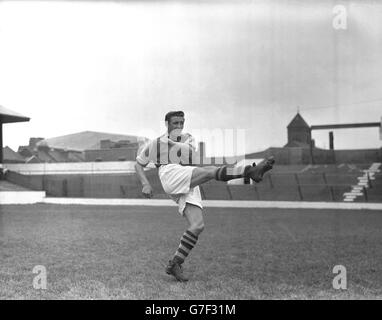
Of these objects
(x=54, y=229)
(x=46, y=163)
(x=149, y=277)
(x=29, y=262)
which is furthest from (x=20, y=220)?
(x=46, y=163)

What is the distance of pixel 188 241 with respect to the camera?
491 cm

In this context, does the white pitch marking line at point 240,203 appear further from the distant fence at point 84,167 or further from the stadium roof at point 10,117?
the distant fence at point 84,167

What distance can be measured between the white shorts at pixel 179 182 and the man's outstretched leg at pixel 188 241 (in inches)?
3.2

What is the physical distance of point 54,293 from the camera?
4.45 metres

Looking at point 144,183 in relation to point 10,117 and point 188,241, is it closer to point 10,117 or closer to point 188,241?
point 188,241

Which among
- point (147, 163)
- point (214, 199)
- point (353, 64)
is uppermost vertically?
point (353, 64)

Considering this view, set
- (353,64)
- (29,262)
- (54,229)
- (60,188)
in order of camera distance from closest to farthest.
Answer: (29,262)
(353,64)
(54,229)
(60,188)

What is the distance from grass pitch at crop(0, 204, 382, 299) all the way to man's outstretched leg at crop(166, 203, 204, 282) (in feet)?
0.42

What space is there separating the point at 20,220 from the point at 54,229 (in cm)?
309

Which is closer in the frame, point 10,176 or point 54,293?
point 54,293

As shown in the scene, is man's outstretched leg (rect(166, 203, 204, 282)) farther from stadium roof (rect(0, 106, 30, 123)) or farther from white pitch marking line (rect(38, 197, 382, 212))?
stadium roof (rect(0, 106, 30, 123))

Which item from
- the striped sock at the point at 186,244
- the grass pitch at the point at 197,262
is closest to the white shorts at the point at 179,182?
the striped sock at the point at 186,244

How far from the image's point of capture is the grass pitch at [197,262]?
14.8 feet
